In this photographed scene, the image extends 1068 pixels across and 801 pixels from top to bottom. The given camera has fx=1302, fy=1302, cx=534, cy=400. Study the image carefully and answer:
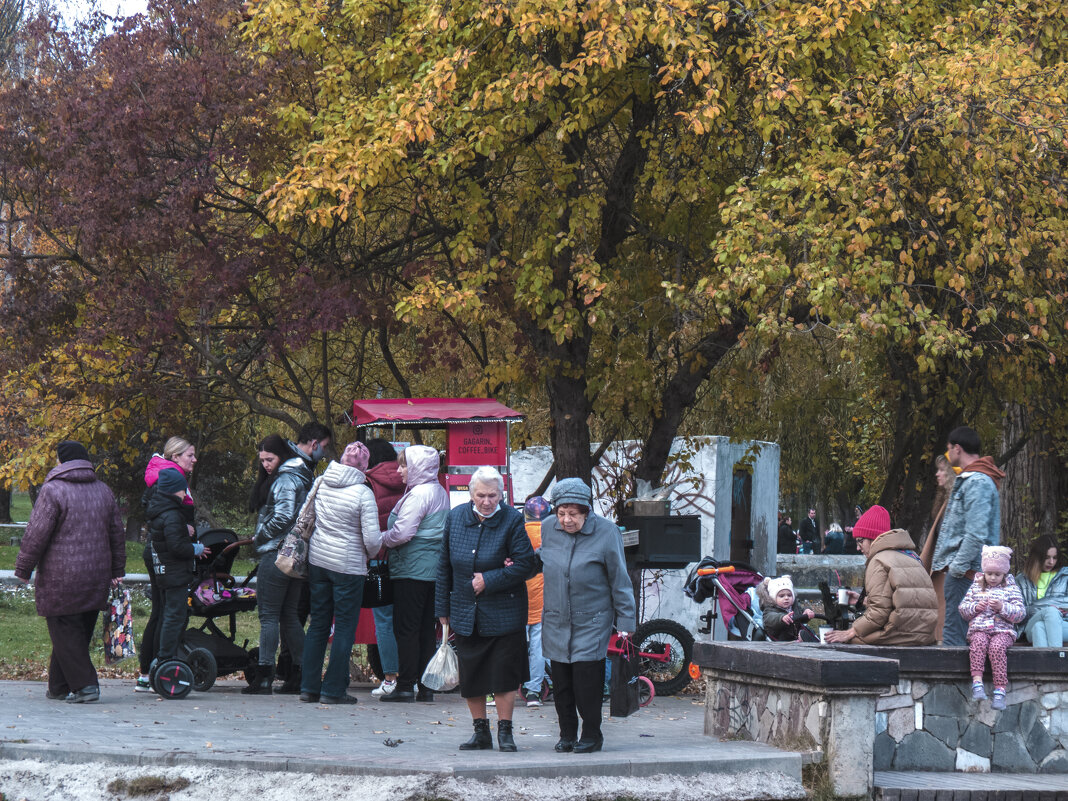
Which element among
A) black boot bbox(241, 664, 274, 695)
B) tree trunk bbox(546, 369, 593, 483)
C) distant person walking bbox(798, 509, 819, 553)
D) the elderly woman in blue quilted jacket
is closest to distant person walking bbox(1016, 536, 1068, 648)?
tree trunk bbox(546, 369, 593, 483)

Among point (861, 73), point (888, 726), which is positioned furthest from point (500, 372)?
point (888, 726)

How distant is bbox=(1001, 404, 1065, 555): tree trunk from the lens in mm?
17203

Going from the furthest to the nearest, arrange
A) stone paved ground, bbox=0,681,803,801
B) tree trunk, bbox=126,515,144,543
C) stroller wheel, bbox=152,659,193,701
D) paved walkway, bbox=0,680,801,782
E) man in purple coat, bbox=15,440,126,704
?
tree trunk, bbox=126,515,144,543
stroller wheel, bbox=152,659,193,701
man in purple coat, bbox=15,440,126,704
paved walkway, bbox=0,680,801,782
stone paved ground, bbox=0,681,803,801

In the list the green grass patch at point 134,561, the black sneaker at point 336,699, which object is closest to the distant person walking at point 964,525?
the black sneaker at point 336,699

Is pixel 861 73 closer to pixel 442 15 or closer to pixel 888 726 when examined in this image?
pixel 442 15

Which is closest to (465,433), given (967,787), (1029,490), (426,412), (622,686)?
(426,412)

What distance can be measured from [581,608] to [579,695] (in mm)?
487

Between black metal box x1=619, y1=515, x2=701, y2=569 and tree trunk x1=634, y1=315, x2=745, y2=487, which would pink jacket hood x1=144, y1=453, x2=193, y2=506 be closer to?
black metal box x1=619, y1=515, x2=701, y2=569

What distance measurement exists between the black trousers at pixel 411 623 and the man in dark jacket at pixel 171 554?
157 centimetres

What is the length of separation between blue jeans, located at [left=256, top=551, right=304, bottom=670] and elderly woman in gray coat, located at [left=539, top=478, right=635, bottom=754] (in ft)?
9.72

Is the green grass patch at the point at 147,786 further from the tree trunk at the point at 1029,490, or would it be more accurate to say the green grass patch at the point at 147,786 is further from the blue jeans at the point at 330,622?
the tree trunk at the point at 1029,490

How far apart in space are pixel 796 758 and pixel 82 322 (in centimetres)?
852

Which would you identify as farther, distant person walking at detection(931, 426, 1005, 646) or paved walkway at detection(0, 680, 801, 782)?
distant person walking at detection(931, 426, 1005, 646)

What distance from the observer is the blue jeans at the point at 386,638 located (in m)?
10.2
